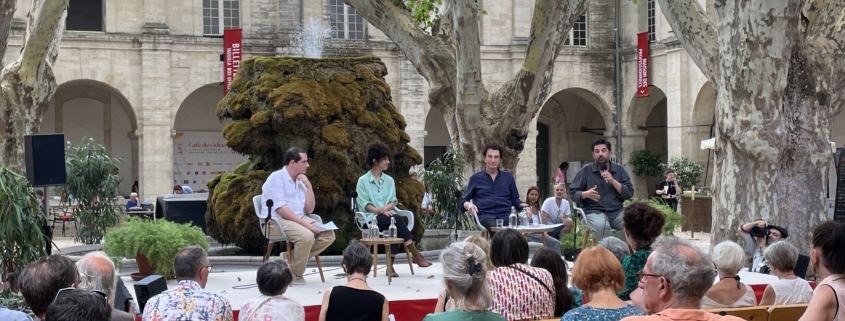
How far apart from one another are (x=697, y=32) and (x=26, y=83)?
8530mm

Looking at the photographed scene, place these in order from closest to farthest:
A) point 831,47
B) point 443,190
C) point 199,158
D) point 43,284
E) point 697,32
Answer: point 43,284 < point 831,47 < point 697,32 < point 443,190 < point 199,158

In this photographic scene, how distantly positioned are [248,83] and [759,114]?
19.4 feet

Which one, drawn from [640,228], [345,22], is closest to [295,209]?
[640,228]

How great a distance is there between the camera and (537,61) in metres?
14.6

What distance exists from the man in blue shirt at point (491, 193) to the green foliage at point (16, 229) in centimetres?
387

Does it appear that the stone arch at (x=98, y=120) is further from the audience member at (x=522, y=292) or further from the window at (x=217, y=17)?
the audience member at (x=522, y=292)

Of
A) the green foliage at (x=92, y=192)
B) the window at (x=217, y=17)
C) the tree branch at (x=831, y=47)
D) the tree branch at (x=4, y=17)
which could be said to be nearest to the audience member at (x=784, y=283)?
the tree branch at (x=831, y=47)

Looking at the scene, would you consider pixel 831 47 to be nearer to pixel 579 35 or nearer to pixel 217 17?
pixel 217 17

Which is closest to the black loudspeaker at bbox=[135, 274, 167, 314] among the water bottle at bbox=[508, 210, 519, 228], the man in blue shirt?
the man in blue shirt

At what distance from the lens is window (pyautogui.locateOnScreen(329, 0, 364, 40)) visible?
27828mm

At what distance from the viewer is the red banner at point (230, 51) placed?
A: 2625cm

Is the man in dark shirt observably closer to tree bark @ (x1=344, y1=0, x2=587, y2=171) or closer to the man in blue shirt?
the man in blue shirt

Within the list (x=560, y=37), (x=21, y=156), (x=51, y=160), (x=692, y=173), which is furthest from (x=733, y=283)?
(x=692, y=173)

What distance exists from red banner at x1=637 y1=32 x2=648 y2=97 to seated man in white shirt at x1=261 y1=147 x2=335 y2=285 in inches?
824
